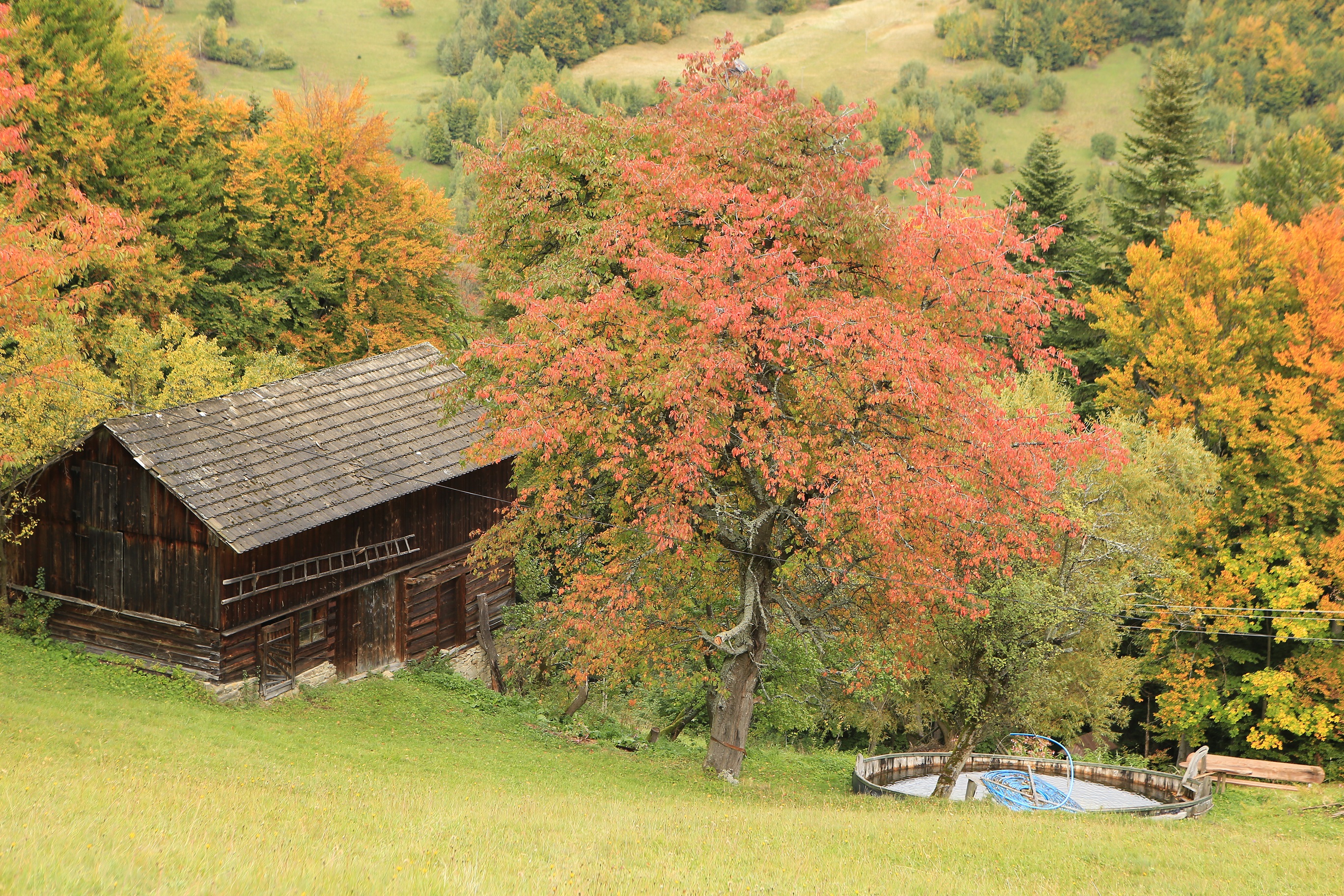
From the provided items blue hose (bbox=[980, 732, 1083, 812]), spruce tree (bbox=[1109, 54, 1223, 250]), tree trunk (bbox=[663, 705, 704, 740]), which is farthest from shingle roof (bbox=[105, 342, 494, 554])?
spruce tree (bbox=[1109, 54, 1223, 250])

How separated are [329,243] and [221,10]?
138m

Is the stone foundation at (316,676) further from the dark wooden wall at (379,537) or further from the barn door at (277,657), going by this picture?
the dark wooden wall at (379,537)

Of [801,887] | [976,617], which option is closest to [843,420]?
[976,617]

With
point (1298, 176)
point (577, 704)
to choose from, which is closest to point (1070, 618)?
point (577, 704)

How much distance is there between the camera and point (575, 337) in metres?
14.9

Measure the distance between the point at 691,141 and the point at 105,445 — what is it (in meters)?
13.8

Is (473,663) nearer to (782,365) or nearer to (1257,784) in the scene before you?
(782,365)

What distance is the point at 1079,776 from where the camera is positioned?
22.8m

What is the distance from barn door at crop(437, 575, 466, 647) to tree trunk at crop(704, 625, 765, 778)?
9.81m

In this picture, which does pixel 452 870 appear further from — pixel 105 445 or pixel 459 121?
pixel 459 121

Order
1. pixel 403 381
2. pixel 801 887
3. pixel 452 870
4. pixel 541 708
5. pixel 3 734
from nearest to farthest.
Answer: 1. pixel 452 870
2. pixel 801 887
3. pixel 3 734
4. pixel 541 708
5. pixel 403 381

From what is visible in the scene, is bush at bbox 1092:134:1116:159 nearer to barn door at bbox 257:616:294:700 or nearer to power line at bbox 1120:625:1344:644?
power line at bbox 1120:625:1344:644

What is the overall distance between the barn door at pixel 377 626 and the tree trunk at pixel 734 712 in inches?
373

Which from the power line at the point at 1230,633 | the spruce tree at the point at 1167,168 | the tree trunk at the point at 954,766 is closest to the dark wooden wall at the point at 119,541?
the tree trunk at the point at 954,766
